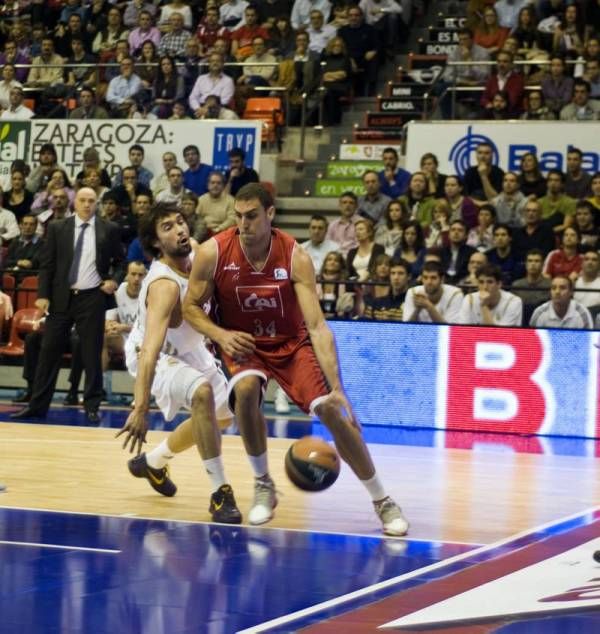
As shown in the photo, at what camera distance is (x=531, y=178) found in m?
15.5

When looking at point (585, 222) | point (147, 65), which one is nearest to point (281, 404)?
point (585, 222)

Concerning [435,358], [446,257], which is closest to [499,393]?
[435,358]

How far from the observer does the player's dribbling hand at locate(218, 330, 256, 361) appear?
275 inches

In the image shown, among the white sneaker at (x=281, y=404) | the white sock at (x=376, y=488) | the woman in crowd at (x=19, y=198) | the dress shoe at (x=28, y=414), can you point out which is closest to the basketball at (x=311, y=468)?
the white sock at (x=376, y=488)

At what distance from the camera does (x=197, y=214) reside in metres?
16.2

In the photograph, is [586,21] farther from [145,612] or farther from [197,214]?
[145,612]

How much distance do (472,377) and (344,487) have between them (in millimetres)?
4362

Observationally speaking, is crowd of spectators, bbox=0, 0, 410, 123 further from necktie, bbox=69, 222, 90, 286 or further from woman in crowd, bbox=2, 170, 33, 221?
necktie, bbox=69, 222, 90, 286

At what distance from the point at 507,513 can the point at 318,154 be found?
11.3m

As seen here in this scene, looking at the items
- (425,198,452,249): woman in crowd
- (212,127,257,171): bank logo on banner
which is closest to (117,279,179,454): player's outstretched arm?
(425,198,452,249): woman in crowd

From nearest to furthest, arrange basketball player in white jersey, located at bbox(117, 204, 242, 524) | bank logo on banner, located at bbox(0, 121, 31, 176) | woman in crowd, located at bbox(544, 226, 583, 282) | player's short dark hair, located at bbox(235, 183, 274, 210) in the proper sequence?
player's short dark hair, located at bbox(235, 183, 274, 210) → basketball player in white jersey, located at bbox(117, 204, 242, 524) → woman in crowd, located at bbox(544, 226, 583, 282) → bank logo on banner, located at bbox(0, 121, 31, 176)

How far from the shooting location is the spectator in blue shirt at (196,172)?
1725 centimetres

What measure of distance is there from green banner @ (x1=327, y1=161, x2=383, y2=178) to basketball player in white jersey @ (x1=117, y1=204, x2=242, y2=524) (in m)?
10.2

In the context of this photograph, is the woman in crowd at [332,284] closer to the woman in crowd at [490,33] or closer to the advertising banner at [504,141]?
the advertising banner at [504,141]
